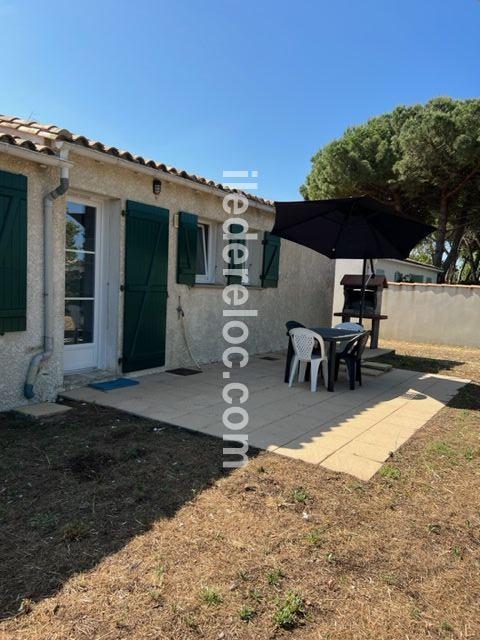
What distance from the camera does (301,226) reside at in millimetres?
7250

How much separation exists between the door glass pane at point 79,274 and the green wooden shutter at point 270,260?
3.89m

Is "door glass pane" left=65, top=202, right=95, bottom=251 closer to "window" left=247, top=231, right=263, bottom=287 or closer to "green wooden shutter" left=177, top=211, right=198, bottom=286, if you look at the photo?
"green wooden shutter" left=177, top=211, right=198, bottom=286

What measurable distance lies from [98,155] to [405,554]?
493cm

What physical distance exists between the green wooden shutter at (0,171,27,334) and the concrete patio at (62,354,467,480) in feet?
3.96

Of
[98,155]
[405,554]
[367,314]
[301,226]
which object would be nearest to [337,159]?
[367,314]

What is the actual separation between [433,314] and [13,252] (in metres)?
11.7

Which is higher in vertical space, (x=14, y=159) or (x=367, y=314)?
(x=14, y=159)

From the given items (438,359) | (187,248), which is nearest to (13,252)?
(187,248)

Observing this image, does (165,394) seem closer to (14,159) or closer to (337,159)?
(14,159)

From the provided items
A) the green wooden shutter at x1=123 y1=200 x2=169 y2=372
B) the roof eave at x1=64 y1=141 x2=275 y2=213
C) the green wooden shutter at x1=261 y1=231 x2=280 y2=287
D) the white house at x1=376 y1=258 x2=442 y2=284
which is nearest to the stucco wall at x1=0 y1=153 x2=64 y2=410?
the roof eave at x1=64 y1=141 x2=275 y2=213

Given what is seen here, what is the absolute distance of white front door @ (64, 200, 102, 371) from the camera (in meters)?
5.50

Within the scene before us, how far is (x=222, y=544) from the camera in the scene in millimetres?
2496

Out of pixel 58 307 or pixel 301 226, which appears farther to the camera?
pixel 301 226

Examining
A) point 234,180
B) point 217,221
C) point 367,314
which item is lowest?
point 367,314
